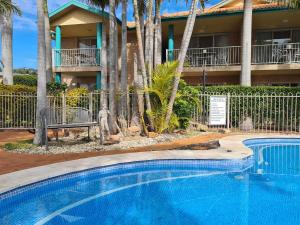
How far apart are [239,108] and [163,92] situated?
14.4 ft

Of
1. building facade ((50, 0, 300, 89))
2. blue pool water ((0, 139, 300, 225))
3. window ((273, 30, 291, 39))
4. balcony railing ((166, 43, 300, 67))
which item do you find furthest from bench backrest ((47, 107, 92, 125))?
window ((273, 30, 291, 39))

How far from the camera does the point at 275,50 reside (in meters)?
17.8

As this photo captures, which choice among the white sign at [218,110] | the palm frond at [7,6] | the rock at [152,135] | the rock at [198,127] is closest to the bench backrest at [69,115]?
the rock at [152,135]

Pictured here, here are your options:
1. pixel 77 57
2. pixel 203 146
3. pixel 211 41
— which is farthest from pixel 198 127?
pixel 77 57

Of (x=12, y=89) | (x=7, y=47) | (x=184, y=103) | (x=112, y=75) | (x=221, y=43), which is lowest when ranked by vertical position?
(x=184, y=103)

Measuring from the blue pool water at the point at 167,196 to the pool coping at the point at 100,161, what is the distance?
12 centimetres

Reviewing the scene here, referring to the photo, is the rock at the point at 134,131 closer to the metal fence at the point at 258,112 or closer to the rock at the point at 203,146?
the rock at the point at 203,146

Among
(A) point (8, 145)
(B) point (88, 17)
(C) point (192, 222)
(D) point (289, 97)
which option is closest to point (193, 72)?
(D) point (289, 97)

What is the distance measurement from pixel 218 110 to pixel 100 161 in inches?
304

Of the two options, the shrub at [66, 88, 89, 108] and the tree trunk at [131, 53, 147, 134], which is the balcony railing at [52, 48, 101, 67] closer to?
the shrub at [66, 88, 89, 108]

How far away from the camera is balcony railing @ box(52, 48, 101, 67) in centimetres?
1922

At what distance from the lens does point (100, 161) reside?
23.4 feet

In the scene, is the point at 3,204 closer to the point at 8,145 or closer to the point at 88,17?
the point at 8,145

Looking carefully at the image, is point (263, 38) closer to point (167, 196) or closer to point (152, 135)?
point (152, 135)
